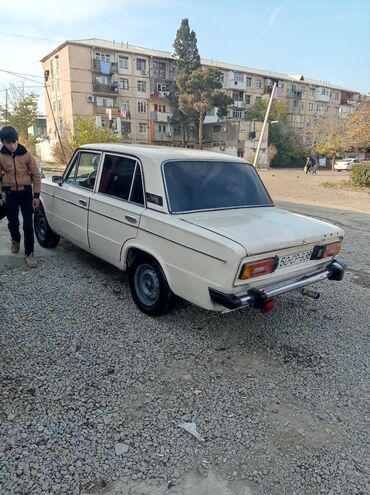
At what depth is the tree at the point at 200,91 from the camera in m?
43.8

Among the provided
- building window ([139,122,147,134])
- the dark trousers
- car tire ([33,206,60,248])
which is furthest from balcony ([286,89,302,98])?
the dark trousers

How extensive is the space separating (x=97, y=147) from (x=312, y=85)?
7016cm

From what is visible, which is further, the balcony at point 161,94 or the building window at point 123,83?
the balcony at point 161,94

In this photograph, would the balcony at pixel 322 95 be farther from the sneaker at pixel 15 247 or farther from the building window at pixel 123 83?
the sneaker at pixel 15 247

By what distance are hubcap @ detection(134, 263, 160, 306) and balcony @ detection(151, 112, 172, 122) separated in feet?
156

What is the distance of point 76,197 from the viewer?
465 cm

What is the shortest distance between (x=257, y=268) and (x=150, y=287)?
1.33m

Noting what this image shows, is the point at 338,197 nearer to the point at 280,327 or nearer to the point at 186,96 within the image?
the point at 280,327

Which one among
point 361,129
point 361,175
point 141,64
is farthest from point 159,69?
point 361,175

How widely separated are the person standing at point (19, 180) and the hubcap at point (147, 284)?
200 cm

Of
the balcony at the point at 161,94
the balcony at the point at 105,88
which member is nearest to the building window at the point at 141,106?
the balcony at the point at 161,94

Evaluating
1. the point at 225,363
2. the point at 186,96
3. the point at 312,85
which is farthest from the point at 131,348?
the point at 312,85

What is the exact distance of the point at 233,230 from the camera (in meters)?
3.09

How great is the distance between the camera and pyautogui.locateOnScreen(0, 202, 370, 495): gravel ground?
2.03m
